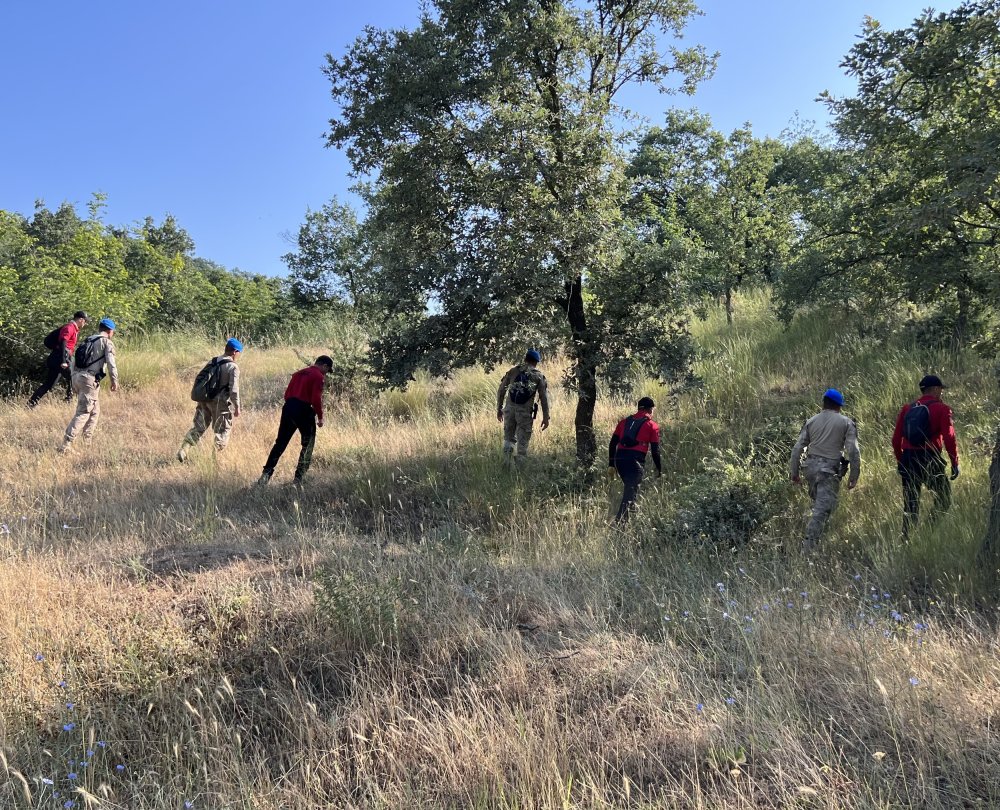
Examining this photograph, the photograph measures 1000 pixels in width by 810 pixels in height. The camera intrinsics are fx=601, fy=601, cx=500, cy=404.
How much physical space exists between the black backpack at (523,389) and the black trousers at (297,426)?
2845 millimetres

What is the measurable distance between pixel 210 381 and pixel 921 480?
362 inches

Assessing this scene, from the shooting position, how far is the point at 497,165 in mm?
6762

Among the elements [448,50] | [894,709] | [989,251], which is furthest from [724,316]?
[894,709]

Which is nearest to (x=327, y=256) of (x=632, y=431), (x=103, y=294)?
(x=103, y=294)

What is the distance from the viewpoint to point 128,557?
4.84 m

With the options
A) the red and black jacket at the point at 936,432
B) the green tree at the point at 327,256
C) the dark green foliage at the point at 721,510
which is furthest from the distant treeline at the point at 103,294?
the red and black jacket at the point at 936,432

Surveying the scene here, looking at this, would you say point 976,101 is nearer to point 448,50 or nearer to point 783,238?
point 448,50

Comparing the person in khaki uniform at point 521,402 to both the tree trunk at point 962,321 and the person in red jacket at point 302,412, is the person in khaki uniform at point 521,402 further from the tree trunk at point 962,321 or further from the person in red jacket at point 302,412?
the tree trunk at point 962,321

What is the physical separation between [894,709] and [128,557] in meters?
5.23

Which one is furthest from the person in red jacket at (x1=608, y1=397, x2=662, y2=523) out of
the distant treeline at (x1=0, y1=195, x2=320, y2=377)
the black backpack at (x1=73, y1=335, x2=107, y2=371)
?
the distant treeline at (x1=0, y1=195, x2=320, y2=377)

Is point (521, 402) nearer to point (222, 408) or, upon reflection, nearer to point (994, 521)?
point (222, 408)

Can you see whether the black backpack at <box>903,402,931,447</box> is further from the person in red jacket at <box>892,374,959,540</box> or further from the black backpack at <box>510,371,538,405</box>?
the black backpack at <box>510,371,538,405</box>

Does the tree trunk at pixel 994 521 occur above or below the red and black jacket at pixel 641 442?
below

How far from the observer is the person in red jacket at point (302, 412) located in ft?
26.8
